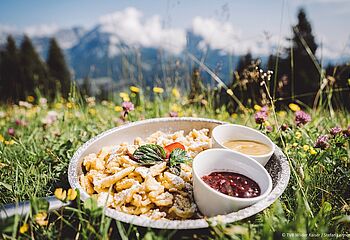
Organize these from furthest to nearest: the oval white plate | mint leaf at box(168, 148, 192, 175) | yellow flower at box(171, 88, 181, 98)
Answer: yellow flower at box(171, 88, 181, 98)
mint leaf at box(168, 148, 192, 175)
the oval white plate

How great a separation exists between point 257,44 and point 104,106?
2.66 m

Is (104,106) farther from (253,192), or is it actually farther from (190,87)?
(253,192)

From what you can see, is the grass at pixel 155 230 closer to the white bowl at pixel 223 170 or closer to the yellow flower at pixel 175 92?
the white bowl at pixel 223 170

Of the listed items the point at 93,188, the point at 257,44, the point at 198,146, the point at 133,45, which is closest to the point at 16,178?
the point at 93,188

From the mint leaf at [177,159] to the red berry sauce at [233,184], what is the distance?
181 millimetres

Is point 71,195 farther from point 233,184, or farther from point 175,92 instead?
point 175,92

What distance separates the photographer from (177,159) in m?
1.94

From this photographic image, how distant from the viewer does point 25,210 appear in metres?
1.62

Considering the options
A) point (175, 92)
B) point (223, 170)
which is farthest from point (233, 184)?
point (175, 92)

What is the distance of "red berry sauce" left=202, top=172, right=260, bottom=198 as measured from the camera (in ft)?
5.50

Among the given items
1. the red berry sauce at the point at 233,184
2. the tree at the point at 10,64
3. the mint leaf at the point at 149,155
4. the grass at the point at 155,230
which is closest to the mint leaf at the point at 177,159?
the mint leaf at the point at 149,155

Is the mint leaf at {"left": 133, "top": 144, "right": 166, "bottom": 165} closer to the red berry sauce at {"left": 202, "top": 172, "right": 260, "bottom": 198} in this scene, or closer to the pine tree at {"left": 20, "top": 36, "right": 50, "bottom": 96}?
the red berry sauce at {"left": 202, "top": 172, "right": 260, "bottom": 198}

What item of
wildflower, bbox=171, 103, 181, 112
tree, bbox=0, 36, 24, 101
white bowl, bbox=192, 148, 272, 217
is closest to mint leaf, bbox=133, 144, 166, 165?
white bowl, bbox=192, 148, 272, 217

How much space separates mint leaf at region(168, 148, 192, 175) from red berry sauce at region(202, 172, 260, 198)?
0.18 metres
